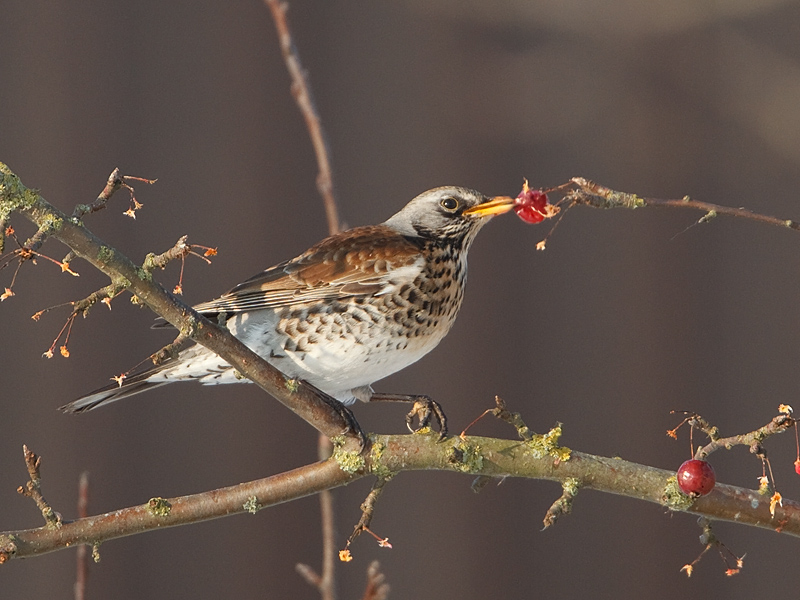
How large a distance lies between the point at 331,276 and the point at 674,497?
A: 2.90 feet

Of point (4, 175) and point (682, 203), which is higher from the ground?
point (4, 175)

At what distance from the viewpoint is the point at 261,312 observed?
1.89 meters

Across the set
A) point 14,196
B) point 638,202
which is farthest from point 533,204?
point 14,196

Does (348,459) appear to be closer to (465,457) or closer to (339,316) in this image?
(465,457)

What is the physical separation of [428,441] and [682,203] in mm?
577

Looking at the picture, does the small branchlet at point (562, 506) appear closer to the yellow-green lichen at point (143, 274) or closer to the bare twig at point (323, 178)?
the bare twig at point (323, 178)

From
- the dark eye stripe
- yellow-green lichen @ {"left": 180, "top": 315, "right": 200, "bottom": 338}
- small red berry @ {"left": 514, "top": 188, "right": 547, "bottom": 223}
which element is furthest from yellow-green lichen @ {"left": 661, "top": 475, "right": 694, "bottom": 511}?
the dark eye stripe

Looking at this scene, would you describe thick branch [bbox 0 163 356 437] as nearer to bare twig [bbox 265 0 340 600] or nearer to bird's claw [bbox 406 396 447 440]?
bare twig [bbox 265 0 340 600]

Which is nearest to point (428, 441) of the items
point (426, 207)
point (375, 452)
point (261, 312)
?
point (375, 452)

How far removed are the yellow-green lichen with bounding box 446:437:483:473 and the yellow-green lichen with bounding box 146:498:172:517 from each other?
15.7 inches

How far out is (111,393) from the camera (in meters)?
1.80

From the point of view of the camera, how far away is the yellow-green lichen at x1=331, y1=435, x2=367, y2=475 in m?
1.32

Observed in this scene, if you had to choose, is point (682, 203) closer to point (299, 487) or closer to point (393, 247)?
point (299, 487)

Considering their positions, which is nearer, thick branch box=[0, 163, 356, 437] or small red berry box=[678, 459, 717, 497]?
thick branch box=[0, 163, 356, 437]
